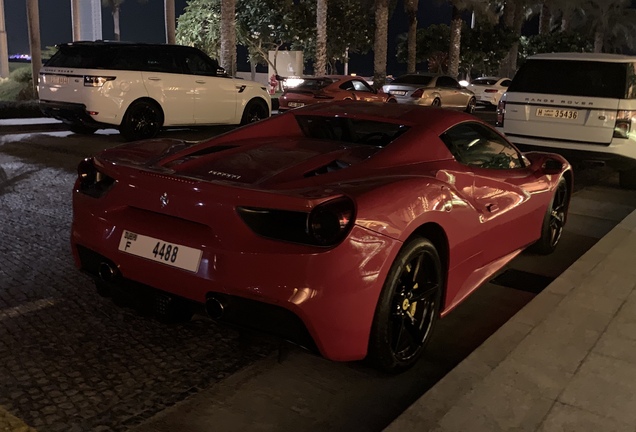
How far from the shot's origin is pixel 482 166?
4688 mm

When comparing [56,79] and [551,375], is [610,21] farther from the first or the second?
[551,375]

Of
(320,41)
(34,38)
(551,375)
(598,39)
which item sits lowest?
(551,375)

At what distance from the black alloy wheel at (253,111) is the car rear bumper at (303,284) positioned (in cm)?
1135

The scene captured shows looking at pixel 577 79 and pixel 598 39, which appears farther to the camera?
pixel 598 39

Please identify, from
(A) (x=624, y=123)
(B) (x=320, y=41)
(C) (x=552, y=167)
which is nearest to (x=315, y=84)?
(B) (x=320, y=41)

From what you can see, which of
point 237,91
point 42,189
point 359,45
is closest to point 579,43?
point 359,45

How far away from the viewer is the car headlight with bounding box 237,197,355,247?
3123 millimetres

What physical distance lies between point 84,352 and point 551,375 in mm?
2633

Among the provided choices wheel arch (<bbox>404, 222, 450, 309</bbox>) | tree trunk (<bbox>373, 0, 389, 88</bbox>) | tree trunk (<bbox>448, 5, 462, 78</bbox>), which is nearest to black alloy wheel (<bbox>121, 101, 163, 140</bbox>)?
wheel arch (<bbox>404, 222, 450, 309</bbox>)

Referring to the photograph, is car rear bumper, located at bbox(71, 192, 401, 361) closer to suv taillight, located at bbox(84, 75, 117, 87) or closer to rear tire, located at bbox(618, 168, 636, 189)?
rear tire, located at bbox(618, 168, 636, 189)

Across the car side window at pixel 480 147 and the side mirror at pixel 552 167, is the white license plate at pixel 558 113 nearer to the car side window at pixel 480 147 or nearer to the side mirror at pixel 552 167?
the side mirror at pixel 552 167

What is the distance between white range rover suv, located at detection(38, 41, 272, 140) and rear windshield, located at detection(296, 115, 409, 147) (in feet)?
25.3

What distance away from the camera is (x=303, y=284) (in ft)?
10.2

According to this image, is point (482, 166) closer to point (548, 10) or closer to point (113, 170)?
point (113, 170)
